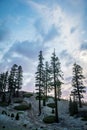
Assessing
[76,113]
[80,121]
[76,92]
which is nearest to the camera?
[80,121]

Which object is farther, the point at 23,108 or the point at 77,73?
the point at 77,73

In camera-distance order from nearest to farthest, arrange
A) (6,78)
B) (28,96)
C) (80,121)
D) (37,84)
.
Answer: (80,121) → (37,84) → (28,96) → (6,78)

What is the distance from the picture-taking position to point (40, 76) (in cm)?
4325

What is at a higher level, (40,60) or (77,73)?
(40,60)

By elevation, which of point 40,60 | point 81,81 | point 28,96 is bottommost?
point 28,96

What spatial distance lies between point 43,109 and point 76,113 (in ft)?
34.6

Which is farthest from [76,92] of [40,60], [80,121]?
[80,121]

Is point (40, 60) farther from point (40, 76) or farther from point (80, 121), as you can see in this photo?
point (80, 121)

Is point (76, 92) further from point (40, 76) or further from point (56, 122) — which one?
point (56, 122)

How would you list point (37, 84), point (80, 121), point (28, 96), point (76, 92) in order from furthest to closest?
point (28, 96)
point (76, 92)
point (37, 84)
point (80, 121)

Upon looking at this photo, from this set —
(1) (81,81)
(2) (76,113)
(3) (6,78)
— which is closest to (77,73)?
(1) (81,81)

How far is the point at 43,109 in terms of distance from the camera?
4378 centimetres

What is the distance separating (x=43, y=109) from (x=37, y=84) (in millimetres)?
6986

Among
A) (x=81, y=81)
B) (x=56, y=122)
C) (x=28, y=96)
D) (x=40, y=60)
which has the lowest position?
(x=56, y=122)
